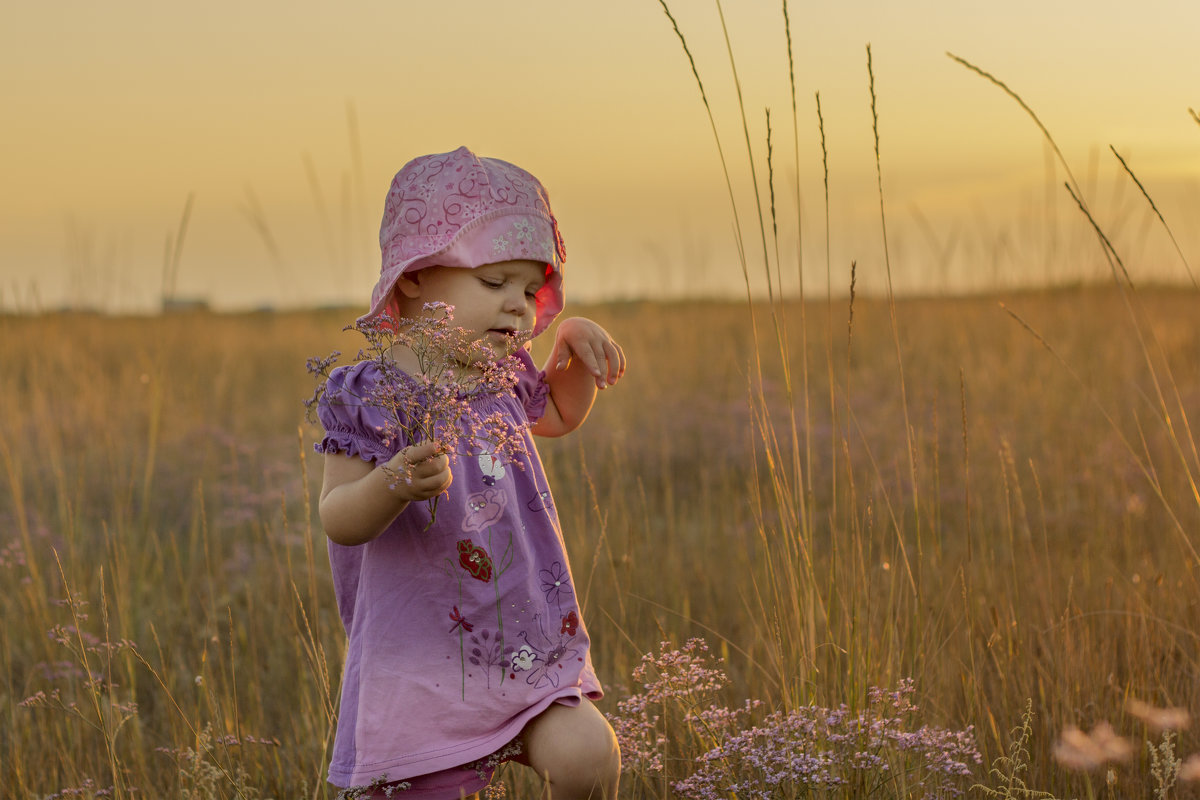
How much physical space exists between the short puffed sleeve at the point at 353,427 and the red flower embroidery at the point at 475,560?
223 mm

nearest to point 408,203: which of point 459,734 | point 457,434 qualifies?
point 457,434

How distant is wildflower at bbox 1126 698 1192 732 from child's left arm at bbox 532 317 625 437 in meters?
1.38

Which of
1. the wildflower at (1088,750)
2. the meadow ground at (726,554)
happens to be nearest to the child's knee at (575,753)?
the meadow ground at (726,554)

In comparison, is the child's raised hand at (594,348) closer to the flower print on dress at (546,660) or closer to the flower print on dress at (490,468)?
the flower print on dress at (490,468)

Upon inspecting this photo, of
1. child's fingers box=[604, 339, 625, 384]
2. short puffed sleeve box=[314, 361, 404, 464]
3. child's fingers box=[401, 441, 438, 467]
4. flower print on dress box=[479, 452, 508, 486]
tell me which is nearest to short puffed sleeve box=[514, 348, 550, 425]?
child's fingers box=[604, 339, 625, 384]

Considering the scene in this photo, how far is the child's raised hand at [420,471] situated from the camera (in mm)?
1605

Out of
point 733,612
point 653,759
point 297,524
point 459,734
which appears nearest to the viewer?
point 459,734

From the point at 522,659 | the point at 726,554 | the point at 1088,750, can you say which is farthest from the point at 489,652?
the point at 726,554

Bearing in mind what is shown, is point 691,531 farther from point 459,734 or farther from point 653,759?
point 459,734

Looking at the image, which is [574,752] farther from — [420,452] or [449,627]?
[420,452]

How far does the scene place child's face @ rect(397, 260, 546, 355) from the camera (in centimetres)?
196

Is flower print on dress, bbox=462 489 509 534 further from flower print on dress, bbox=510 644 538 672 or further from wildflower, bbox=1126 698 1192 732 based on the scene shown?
wildflower, bbox=1126 698 1192 732

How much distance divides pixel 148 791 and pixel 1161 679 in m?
2.63

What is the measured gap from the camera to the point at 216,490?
18.3 feet
